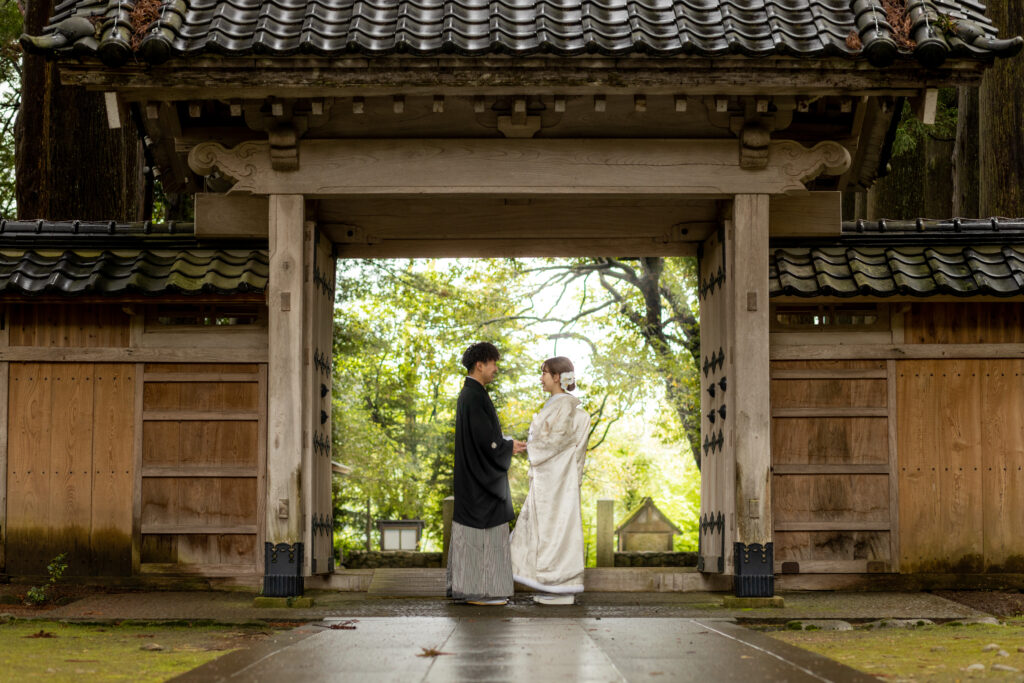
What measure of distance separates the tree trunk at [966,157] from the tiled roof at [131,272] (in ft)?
31.3

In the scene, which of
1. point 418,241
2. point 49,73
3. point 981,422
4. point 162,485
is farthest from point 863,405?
point 49,73

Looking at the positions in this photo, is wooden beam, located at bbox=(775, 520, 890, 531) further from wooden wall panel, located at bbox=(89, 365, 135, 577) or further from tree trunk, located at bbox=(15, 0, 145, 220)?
tree trunk, located at bbox=(15, 0, 145, 220)

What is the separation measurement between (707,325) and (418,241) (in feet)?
8.35

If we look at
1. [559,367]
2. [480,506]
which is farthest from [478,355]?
[480,506]

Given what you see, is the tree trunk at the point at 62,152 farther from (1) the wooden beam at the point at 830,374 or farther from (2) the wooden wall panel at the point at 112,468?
(1) the wooden beam at the point at 830,374

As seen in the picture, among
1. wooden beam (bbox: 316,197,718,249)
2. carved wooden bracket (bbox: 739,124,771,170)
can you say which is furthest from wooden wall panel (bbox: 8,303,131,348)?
carved wooden bracket (bbox: 739,124,771,170)

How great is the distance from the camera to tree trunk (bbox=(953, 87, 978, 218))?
1403 centimetres

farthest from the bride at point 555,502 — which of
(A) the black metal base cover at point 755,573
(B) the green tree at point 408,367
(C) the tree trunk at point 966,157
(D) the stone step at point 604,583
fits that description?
(B) the green tree at point 408,367

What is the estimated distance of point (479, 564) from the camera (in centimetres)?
759

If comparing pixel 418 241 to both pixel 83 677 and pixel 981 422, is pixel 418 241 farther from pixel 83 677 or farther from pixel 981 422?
pixel 83 677

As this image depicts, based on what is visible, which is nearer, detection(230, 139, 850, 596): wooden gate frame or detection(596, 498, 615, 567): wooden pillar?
detection(230, 139, 850, 596): wooden gate frame

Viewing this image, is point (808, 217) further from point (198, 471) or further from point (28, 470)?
point (28, 470)

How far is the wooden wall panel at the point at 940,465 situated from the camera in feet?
27.1

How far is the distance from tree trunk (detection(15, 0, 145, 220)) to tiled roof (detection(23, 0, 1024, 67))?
567 centimetres
